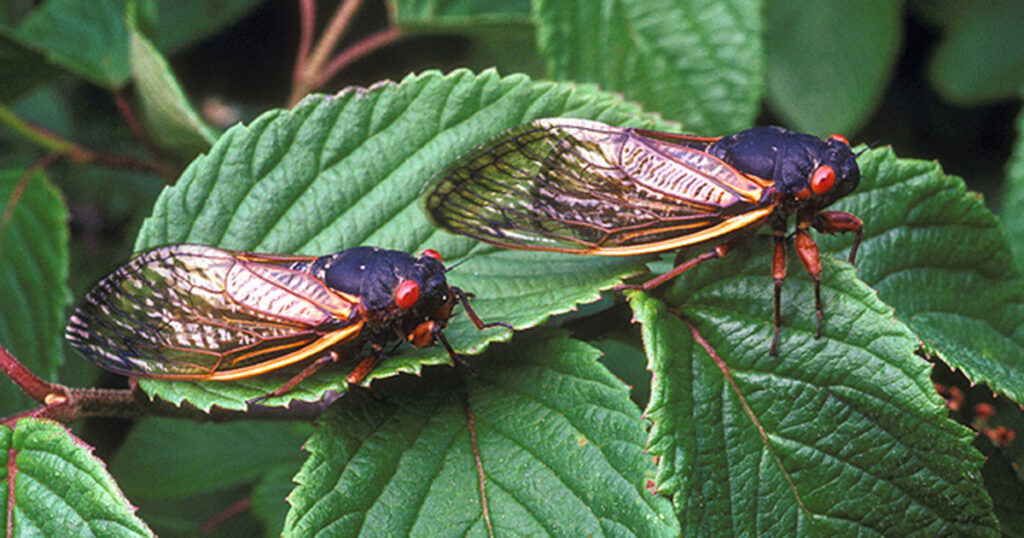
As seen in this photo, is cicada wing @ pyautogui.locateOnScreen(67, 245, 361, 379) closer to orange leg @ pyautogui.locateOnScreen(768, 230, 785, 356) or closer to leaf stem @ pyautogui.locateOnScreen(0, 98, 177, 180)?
orange leg @ pyautogui.locateOnScreen(768, 230, 785, 356)

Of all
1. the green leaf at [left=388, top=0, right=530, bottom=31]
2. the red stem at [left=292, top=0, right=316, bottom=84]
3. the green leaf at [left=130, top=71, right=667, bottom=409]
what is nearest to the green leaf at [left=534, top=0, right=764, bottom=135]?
the green leaf at [left=388, top=0, right=530, bottom=31]

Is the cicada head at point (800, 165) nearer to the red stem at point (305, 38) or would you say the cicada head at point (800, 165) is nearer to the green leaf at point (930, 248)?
the green leaf at point (930, 248)

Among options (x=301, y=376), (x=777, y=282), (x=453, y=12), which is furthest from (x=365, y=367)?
(x=453, y=12)

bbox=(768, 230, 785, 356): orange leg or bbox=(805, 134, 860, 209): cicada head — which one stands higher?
bbox=(805, 134, 860, 209): cicada head

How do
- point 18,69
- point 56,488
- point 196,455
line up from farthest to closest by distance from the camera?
point 196,455
point 18,69
point 56,488

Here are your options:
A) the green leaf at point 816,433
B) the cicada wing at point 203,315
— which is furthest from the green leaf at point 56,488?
the green leaf at point 816,433

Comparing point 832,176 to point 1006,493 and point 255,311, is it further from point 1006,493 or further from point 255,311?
point 255,311
